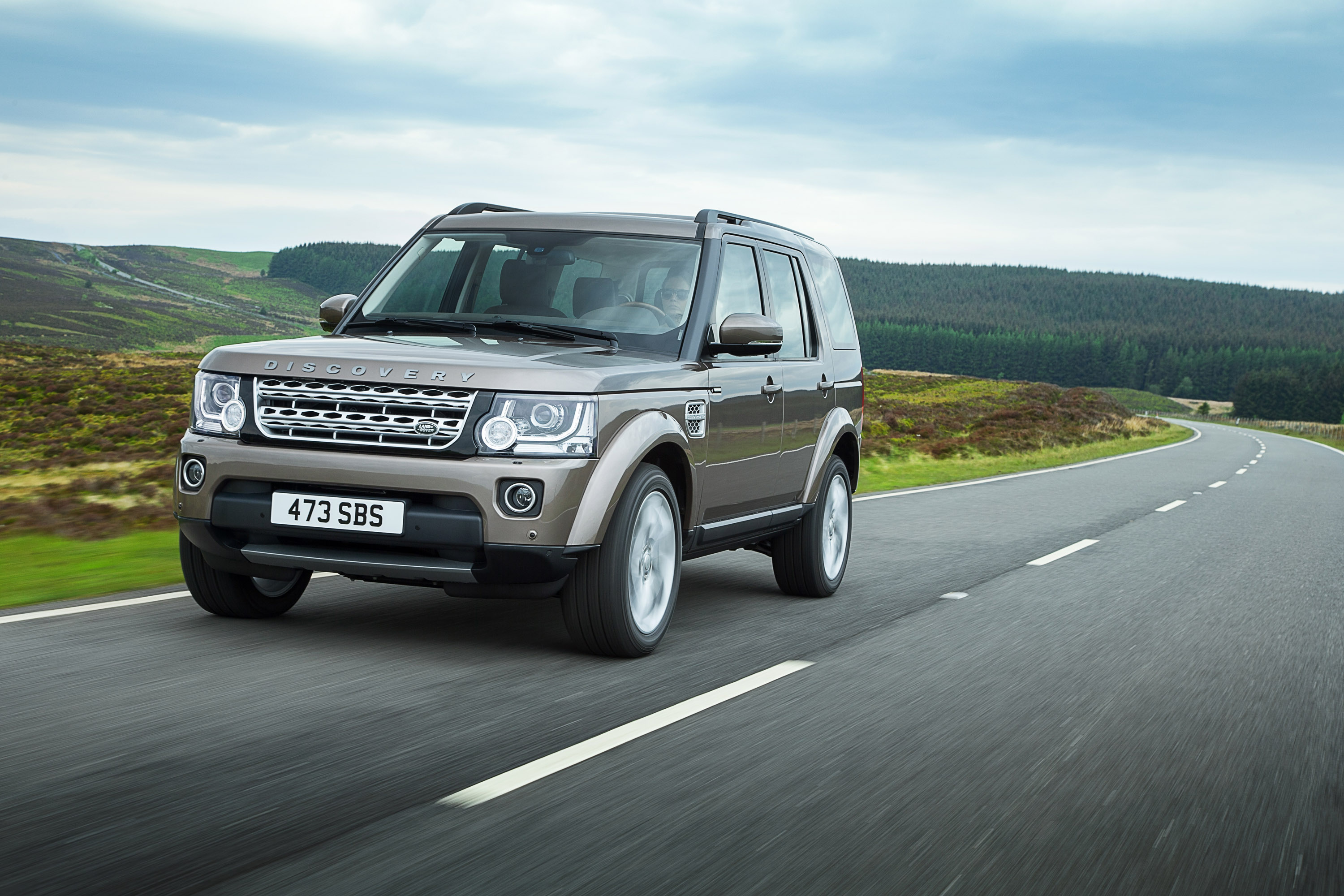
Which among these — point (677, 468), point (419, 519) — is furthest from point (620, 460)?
point (419, 519)

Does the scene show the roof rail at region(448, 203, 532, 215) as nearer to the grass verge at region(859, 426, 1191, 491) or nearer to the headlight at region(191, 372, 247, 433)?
the headlight at region(191, 372, 247, 433)

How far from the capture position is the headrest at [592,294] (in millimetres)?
6465

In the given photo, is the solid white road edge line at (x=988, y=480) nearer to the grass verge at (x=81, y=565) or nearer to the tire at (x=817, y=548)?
the tire at (x=817, y=548)

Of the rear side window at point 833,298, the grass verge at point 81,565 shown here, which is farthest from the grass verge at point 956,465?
the grass verge at point 81,565

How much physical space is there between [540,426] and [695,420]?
3.81 feet

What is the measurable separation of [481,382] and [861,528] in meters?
8.02

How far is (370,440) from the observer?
17.2 feet

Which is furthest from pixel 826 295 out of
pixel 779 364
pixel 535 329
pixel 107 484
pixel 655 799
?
pixel 107 484

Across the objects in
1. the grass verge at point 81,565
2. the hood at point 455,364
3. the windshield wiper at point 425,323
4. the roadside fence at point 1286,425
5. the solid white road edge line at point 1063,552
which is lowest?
the roadside fence at point 1286,425

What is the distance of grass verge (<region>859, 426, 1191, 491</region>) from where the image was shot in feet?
69.0

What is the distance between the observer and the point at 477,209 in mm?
A: 7539

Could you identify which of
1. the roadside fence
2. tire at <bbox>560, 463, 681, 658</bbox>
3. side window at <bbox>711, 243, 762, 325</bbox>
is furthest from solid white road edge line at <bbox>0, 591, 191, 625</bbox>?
the roadside fence

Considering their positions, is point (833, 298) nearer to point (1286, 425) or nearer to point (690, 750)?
point (690, 750)

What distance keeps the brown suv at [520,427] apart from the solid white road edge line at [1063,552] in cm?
360
